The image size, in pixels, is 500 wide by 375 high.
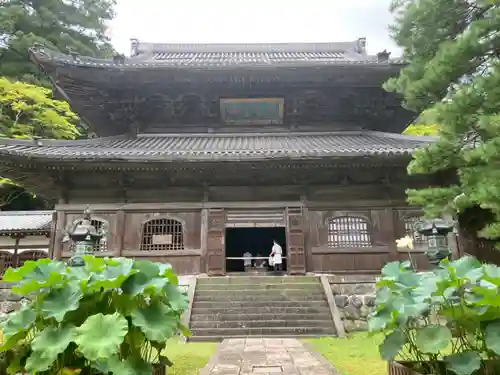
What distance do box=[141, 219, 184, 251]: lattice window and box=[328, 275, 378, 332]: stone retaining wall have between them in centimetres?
471

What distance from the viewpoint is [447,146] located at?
7539mm

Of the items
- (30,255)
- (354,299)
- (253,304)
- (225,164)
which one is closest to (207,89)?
(225,164)

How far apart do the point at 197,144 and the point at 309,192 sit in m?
3.98

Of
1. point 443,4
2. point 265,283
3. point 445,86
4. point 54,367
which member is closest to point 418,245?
point 265,283

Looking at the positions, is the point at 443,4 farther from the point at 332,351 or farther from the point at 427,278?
the point at 332,351

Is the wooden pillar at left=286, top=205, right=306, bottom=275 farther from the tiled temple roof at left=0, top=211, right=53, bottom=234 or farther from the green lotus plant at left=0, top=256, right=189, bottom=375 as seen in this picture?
the tiled temple roof at left=0, top=211, right=53, bottom=234

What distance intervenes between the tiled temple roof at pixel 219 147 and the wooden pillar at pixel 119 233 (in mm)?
1976

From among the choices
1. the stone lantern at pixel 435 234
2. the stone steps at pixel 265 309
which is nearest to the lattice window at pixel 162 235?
the stone steps at pixel 265 309

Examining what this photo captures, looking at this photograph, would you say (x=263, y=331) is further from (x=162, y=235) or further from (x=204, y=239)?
(x=162, y=235)

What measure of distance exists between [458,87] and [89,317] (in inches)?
285

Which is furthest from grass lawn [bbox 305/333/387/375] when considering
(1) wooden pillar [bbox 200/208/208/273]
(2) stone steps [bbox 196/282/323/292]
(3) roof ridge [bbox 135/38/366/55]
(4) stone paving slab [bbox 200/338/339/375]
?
(3) roof ridge [bbox 135/38/366/55]

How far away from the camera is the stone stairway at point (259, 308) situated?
343 inches

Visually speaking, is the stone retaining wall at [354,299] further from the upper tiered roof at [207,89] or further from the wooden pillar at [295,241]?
the upper tiered roof at [207,89]

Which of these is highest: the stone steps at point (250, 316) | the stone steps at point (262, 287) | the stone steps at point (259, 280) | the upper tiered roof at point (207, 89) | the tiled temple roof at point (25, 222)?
the upper tiered roof at point (207, 89)
